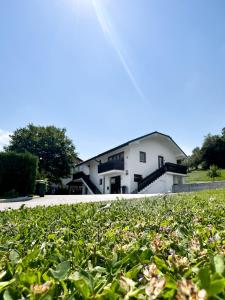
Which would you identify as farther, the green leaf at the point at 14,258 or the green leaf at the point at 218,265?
the green leaf at the point at 14,258

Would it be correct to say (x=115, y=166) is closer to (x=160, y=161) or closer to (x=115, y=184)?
(x=115, y=184)

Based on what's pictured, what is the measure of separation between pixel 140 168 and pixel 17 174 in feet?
56.7

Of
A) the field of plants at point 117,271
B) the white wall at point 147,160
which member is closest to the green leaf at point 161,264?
the field of plants at point 117,271

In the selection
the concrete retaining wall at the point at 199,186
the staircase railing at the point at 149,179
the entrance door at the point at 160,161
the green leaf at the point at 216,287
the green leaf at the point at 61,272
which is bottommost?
the green leaf at the point at 61,272

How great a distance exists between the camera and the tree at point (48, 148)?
4334 cm

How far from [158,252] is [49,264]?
52cm

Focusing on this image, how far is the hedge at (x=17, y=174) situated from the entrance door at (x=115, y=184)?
1424 centimetres

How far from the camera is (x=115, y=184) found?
37.8 meters

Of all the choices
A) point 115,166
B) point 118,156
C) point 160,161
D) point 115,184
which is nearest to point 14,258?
point 115,166

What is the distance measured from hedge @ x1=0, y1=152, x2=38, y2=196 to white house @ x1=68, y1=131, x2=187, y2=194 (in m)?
12.5

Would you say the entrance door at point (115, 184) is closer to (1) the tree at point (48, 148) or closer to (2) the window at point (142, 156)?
(2) the window at point (142, 156)

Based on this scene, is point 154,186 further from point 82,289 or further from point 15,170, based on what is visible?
point 82,289

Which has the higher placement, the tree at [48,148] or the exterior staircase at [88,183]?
the tree at [48,148]

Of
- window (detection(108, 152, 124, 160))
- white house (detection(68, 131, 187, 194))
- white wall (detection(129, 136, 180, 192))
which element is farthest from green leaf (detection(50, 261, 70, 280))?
window (detection(108, 152, 124, 160))
